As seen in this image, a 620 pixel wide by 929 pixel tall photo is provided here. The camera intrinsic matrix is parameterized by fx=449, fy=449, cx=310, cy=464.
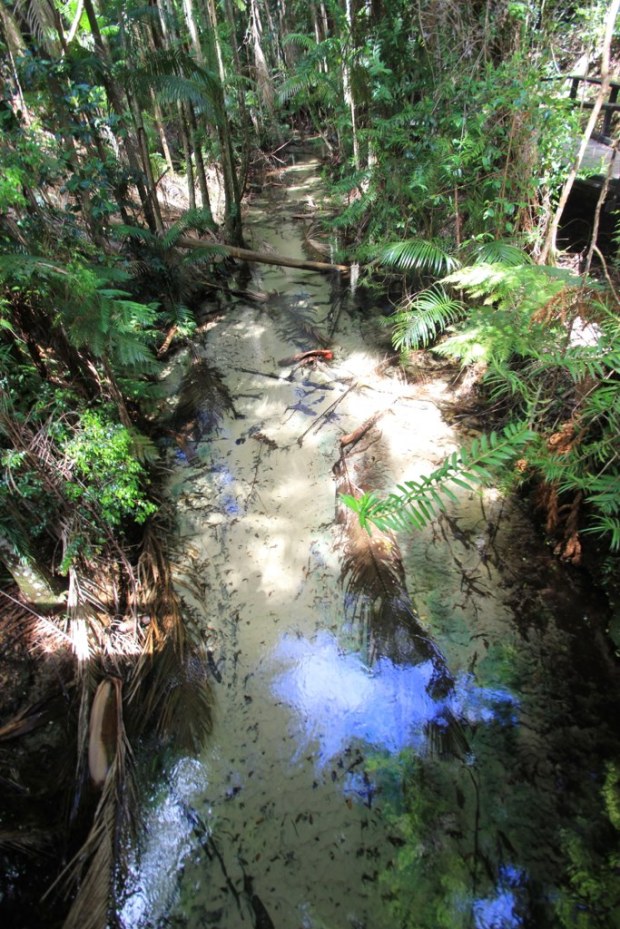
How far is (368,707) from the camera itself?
257 centimetres

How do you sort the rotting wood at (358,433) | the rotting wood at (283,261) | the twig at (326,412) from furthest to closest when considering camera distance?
1. the rotting wood at (283,261)
2. the twig at (326,412)
3. the rotting wood at (358,433)

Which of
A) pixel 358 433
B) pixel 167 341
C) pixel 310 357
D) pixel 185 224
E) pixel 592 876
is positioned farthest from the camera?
Result: pixel 185 224

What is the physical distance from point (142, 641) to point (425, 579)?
1919 mm

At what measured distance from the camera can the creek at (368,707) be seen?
204cm

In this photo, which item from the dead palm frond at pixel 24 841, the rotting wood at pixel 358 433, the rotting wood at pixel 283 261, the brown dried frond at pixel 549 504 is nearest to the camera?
the dead palm frond at pixel 24 841

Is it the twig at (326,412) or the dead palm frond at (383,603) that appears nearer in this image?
the dead palm frond at (383,603)

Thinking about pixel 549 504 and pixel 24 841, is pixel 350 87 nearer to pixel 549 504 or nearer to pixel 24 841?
pixel 549 504

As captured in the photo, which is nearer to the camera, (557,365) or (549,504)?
(557,365)

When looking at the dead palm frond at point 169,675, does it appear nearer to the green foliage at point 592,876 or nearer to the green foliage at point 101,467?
the green foliage at point 101,467

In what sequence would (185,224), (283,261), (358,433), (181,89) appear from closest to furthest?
(358,433) < (181,89) < (185,224) < (283,261)

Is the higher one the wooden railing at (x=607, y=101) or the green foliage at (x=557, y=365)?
the wooden railing at (x=607, y=101)

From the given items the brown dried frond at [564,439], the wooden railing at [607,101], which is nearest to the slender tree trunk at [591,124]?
the wooden railing at [607,101]

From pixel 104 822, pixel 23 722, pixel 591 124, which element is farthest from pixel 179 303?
pixel 104 822

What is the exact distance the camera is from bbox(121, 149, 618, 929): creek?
204 cm
